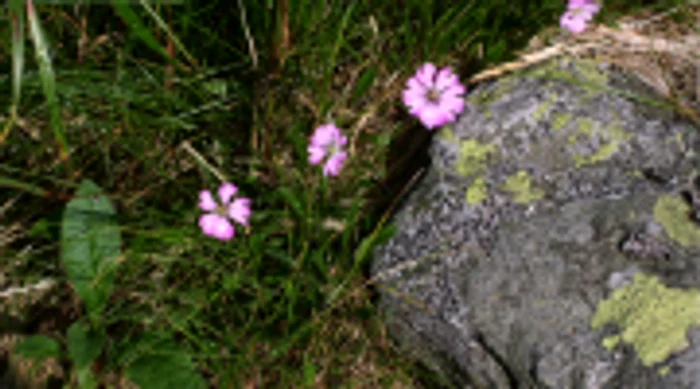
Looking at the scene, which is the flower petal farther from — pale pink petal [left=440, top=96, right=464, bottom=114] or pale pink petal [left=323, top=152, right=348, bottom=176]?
pale pink petal [left=440, top=96, right=464, bottom=114]

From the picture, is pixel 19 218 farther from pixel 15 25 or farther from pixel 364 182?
pixel 364 182

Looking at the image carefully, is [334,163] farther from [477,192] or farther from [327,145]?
[477,192]

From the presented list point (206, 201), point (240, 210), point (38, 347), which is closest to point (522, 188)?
point (240, 210)

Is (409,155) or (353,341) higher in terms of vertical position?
(409,155)

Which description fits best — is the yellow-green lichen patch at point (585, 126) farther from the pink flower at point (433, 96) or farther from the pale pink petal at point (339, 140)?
the pale pink petal at point (339, 140)

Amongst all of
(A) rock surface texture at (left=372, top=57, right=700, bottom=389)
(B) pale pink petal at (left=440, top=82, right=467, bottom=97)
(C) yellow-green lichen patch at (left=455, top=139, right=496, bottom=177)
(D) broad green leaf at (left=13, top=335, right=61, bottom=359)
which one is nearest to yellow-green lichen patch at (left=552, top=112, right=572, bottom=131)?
(A) rock surface texture at (left=372, top=57, right=700, bottom=389)

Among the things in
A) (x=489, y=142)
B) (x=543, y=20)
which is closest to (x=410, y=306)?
(x=489, y=142)
